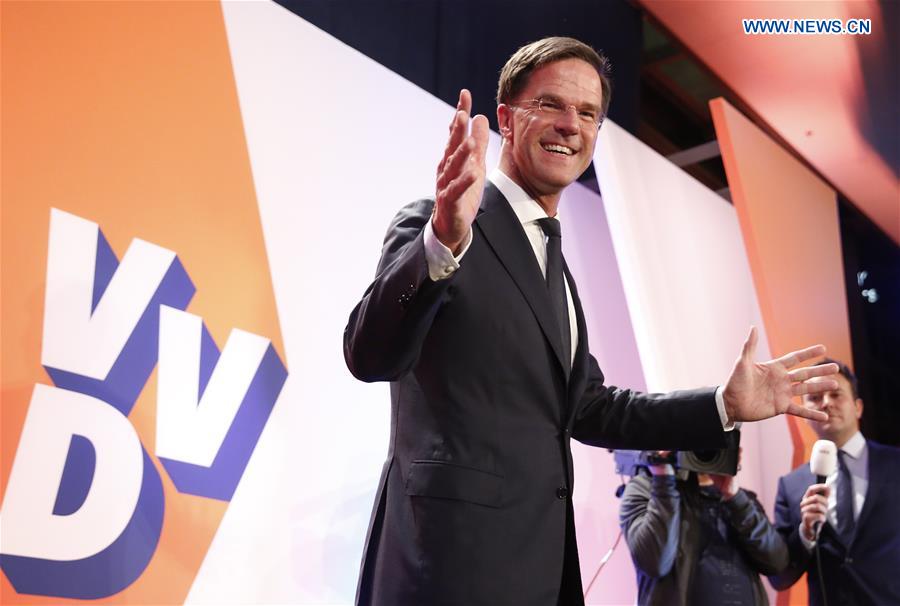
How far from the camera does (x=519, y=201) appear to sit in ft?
4.94

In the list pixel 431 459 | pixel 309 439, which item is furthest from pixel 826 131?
pixel 431 459

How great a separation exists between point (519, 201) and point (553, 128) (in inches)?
6.9

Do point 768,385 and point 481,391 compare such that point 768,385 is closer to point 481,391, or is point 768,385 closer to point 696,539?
point 481,391

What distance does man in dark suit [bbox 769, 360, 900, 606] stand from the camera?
112 inches

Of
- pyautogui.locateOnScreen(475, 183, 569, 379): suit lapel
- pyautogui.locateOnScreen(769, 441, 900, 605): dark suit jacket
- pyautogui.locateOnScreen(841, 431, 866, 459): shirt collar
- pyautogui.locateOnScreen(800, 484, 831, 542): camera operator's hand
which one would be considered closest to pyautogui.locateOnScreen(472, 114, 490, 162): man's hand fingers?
pyautogui.locateOnScreen(475, 183, 569, 379): suit lapel

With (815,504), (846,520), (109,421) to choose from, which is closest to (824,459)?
(815,504)

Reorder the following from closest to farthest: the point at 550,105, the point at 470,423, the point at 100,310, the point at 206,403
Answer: the point at 470,423 < the point at 550,105 < the point at 100,310 < the point at 206,403

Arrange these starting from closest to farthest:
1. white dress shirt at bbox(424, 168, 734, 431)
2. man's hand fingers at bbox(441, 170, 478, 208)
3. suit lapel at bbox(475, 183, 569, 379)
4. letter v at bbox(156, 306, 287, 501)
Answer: man's hand fingers at bbox(441, 170, 478, 208)
suit lapel at bbox(475, 183, 569, 379)
white dress shirt at bbox(424, 168, 734, 431)
letter v at bbox(156, 306, 287, 501)

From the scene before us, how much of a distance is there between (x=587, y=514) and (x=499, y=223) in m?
2.55

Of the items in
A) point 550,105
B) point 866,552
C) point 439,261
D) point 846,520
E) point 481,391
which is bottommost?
point 866,552

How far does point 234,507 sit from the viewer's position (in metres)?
2.30

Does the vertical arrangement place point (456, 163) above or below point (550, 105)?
below

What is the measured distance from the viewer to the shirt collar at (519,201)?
149 centimetres

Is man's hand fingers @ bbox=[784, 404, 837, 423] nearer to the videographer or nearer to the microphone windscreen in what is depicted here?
the videographer
